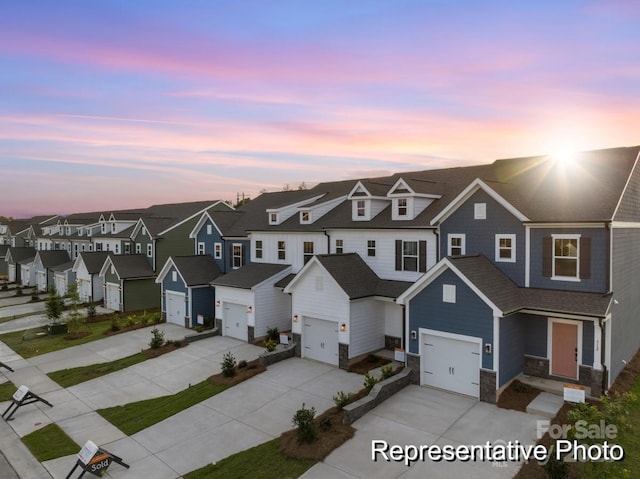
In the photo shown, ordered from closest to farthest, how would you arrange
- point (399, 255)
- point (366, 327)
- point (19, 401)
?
point (19, 401) → point (366, 327) → point (399, 255)

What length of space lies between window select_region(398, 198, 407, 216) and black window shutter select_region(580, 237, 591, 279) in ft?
28.6

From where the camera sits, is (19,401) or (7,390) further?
(7,390)

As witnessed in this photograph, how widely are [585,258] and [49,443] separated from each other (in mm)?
21532

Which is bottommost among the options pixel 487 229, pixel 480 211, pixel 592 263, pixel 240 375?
pixel 240 375

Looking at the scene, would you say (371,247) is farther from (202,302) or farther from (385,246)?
(202,302)

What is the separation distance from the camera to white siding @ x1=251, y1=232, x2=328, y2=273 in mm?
27141

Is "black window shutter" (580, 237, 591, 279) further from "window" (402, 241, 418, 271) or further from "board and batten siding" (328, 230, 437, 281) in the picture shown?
"window" (402, 241, 418, 271)

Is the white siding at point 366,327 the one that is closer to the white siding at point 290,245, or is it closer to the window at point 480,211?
the white siding at point 290,245

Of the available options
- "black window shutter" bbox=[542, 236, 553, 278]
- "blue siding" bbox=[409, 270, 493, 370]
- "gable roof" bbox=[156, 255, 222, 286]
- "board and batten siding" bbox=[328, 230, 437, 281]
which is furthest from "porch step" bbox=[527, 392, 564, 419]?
"gable roof" bbox=[156, 255, 222, 286]

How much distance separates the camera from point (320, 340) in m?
22.1

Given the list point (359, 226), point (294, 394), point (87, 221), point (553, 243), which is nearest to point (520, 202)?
point (553, 243)

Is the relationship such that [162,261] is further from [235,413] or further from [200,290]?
[235,413]

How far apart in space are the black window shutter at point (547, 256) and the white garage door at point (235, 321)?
55.8 feet

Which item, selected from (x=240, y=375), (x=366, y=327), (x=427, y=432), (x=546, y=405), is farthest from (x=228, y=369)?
(x=546, y=405)
